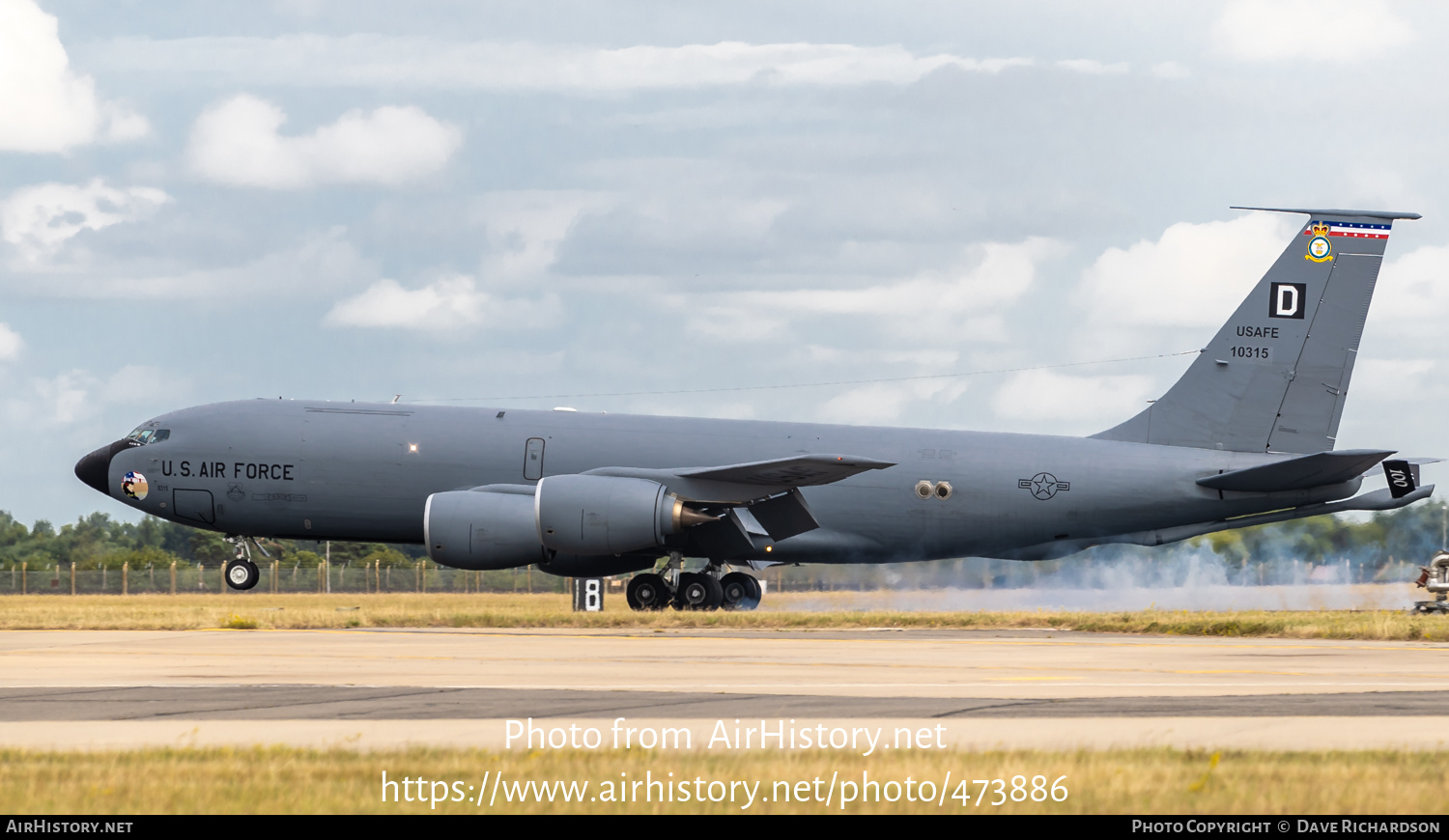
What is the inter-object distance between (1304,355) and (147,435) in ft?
83.6

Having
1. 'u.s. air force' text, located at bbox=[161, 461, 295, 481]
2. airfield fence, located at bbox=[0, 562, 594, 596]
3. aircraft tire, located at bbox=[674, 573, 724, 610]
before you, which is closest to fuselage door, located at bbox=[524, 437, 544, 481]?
aircraft tire, located at bbox=[674, 573, 724, 610]

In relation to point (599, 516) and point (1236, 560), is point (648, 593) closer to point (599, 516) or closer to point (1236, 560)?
point (599, 516)

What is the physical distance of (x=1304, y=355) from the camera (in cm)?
3497

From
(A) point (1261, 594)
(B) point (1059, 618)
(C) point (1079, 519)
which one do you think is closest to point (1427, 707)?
(B) point (1059, 618)

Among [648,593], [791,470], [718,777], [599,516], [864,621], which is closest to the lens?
[718,777]

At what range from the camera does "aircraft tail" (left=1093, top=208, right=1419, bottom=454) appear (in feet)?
114

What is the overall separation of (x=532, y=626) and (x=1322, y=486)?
16.9m

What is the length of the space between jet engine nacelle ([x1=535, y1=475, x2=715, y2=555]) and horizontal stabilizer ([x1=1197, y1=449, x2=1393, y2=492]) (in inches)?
467

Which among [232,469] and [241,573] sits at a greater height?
[232,469]

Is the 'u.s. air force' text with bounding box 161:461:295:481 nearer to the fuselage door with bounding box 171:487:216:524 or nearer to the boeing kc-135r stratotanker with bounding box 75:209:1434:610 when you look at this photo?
the boeing kc-135r stratotanker with bounding box 75:209:1434:610

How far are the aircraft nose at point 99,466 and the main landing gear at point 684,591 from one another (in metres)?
11.9

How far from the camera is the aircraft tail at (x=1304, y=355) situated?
34.9 metres

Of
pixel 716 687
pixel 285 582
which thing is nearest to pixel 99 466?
pixel 716 687

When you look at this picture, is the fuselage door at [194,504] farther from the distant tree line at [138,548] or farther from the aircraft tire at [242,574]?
the distant tree line at [138,548]
